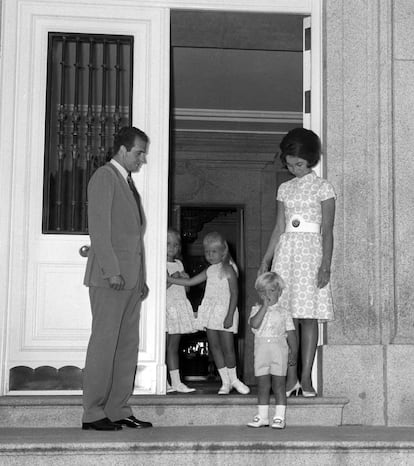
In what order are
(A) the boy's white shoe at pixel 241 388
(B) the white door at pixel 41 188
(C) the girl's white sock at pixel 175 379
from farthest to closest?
(C) the girl's white sock at pixel 175 379 < (A) the boy's white shoe at pixel 241 388 < (B) the white door at pixel 41 188

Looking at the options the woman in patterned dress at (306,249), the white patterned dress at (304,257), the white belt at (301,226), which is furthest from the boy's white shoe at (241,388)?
the white belt at (301,226)

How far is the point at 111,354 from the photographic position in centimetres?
493

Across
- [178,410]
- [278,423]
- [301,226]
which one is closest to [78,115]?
[301,226]

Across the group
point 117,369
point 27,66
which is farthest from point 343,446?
point 27,66

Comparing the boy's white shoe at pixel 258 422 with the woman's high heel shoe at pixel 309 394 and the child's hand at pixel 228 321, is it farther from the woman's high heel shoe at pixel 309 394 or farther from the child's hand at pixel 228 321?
the child's hand at pixel 228 321

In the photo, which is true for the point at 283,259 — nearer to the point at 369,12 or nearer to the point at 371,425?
the point at 371,425

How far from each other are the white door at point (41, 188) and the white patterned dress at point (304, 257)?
0.89 metres

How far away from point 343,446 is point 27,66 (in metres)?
3.39

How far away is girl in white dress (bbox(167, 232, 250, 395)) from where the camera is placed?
649 centimetres

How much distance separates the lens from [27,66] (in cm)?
598

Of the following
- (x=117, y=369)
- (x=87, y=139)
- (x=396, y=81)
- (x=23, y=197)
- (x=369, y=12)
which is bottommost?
(x=117, y=369)

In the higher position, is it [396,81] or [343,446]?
[396,81]

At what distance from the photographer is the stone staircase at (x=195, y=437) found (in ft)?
14.8

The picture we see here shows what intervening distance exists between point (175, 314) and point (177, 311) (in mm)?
36
